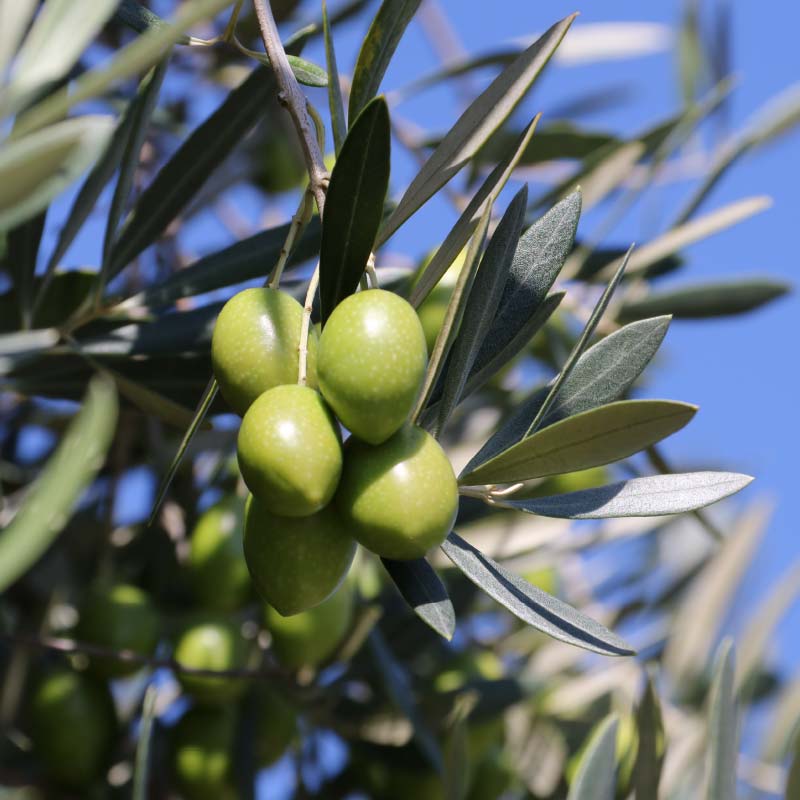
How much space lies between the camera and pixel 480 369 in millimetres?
926

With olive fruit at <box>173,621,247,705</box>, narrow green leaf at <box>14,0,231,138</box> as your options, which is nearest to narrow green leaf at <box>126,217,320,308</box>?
olive fruit at <box>173,621,247,705</box>

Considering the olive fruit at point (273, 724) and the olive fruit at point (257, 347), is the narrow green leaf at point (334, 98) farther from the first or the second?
the olive fruit at point (273, 724)

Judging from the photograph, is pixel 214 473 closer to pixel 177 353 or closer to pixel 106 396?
pixel 177 353

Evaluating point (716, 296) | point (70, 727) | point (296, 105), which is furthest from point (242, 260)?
point (716, 296)

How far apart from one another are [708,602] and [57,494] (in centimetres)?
171

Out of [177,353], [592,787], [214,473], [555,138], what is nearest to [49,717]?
[214,473]

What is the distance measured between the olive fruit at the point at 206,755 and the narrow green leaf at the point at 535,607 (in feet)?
2.68

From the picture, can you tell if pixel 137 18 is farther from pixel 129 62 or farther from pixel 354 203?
pixel 129 62

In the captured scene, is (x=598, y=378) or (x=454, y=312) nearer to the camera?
(x=454, y=312)

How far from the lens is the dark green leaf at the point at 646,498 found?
831mm

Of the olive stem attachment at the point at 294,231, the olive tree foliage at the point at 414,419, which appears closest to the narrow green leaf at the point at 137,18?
the olive tree foliage at the point at 414,419

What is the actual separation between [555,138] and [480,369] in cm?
88

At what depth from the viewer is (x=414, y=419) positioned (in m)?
0.86

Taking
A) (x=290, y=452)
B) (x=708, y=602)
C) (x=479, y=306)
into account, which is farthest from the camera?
(x=708, y=602)
